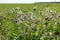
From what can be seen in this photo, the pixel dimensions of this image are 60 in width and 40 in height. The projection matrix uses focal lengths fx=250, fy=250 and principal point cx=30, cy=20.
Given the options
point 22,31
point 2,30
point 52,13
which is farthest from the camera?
point 2,30

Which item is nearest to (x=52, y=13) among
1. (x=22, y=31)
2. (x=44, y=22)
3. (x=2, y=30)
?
(x=44, y=22)

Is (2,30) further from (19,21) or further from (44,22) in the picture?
(44,22)

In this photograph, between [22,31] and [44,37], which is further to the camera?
[22,31]

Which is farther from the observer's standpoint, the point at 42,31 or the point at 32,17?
the point at 32,17

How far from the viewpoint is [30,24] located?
2.55m

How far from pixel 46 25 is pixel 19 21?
0.28 metres

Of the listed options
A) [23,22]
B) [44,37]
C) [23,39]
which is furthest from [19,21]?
[44,37]

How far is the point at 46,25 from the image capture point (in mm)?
2545

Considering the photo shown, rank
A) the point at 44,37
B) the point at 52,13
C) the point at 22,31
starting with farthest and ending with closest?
the point at 52,13 → the point at 22,31 → the point at 44,37

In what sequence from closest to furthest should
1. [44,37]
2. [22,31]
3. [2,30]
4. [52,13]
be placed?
1. [44,37]
2. [22,31]
3. [52,13]
4. [2,30]

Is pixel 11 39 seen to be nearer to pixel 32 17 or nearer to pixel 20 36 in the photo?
pixel 20 36

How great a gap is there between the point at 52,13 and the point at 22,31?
1.43 ft

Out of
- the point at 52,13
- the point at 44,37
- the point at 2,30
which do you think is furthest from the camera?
the point at 2,30

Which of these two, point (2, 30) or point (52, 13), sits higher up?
point (52, 13)
